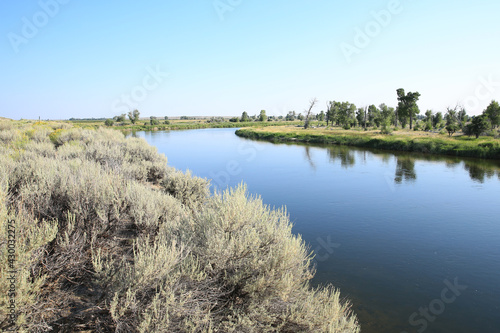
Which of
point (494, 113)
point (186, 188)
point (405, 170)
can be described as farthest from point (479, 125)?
point (186, 188)

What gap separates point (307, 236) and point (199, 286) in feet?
24.6

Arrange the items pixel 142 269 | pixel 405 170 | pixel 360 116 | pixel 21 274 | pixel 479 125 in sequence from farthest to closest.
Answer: pixel 360 116, pixel 479 125, pixel 405 170, pixel 142 269, pixel 21 274

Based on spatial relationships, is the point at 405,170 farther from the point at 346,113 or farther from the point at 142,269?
the point at 346,113

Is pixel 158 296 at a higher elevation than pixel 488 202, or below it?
higher

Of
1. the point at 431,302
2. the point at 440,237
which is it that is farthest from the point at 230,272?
the point at 440,237

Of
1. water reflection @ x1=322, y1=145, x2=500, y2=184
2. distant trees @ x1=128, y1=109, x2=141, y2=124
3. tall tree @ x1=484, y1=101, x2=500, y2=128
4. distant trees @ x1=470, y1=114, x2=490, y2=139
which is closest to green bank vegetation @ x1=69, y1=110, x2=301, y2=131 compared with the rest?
distant trees @ x1=128, y1=109, x2=141, y2=124

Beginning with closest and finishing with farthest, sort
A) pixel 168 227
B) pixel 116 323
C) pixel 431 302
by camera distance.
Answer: pixel 116 323, pixel 168 227, pixel 431 302

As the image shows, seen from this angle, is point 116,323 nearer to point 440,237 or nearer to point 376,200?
point 440,237

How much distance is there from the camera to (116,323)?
3473mm

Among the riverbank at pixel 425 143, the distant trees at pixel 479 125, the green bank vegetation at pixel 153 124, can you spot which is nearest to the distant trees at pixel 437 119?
the distant trees at pixel 479 125

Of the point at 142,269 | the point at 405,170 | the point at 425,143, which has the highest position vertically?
the point at 425,143

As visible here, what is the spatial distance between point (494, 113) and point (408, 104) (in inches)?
693

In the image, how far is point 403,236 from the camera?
11.0m

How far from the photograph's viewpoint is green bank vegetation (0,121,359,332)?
349cm
